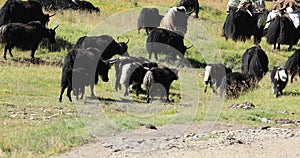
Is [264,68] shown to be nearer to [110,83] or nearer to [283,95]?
[283,95]

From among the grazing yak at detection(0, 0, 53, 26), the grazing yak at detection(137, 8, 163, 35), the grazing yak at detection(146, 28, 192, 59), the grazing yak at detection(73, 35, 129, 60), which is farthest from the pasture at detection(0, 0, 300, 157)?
the grazing yak at detection(0, 0, 53, 26)

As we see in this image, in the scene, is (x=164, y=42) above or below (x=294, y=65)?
above

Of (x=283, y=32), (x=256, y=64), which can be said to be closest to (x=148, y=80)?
(x=256, y=64)

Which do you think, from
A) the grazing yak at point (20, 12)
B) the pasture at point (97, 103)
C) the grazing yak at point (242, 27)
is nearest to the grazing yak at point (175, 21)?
the pasture at point (97, 103)

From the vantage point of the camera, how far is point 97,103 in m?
15.9

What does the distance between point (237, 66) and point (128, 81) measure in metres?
6.89

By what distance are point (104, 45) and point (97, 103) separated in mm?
3688

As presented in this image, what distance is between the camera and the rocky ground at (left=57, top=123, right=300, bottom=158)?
38.0 feet

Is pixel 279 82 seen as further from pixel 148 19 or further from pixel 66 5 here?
pixel 66 5

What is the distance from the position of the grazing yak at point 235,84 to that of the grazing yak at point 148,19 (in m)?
6.76

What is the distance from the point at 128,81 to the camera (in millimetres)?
17656

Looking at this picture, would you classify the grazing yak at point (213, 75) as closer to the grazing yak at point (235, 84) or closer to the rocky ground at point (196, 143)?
the grazing yak at point (235, 84)

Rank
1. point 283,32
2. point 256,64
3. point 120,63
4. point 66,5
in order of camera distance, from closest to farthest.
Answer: point 120,63, point 256,64, point 283,32, point 66,5

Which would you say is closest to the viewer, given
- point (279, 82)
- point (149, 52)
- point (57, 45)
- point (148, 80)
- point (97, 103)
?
point (97, 103)
